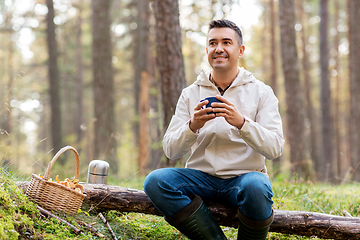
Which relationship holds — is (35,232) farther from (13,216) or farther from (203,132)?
(203,132)

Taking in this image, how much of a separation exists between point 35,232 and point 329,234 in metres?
2.41

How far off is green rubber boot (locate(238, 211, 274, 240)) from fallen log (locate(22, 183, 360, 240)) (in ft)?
0.94

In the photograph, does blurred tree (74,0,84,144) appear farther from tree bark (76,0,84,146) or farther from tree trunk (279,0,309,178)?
tree trunk (279,0,309,178)

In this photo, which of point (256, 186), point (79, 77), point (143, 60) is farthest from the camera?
point (79, 77)

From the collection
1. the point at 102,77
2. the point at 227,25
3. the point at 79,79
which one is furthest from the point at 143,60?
the point at 227,25

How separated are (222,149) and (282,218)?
817 mm

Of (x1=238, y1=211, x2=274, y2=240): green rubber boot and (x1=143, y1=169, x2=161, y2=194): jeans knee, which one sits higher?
(x1=143, y1=169, x2=161, y2=194): jeans knee

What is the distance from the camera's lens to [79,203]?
2920mm

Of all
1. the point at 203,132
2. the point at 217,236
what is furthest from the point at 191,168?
the point at 217,236

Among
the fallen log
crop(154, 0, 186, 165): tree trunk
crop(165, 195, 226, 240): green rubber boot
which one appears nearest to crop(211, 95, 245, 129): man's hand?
crop(165, 195, 226, 240): green rubber boot

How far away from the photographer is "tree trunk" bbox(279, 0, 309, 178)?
842 cm

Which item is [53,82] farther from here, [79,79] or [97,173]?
[97,173]

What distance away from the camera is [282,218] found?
295 cm

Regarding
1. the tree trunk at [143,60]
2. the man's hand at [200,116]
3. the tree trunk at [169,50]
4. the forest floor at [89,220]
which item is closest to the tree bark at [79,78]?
the tree trunk at [143,60]
